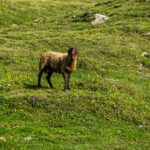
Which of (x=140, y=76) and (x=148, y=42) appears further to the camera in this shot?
(x=148, y=42)

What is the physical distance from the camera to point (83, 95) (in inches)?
699

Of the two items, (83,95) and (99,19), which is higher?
(99,19)

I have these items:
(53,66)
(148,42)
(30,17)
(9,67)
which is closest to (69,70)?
(53,66)

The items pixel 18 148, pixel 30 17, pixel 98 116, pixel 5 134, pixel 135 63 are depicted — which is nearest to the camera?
pixel 18 148

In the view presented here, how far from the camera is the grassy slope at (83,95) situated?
13.3 metres

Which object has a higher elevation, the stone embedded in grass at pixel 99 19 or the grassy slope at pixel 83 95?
the stone embedded in grass at pixel 99 19

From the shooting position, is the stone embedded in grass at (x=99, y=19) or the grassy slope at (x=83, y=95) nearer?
the grassy slope at (x=83, y=95)

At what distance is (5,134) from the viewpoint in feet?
41.0

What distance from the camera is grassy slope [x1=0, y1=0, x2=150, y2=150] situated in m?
13.3

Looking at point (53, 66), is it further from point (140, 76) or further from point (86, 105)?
point (140, 76)

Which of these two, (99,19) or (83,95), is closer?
(83,95)

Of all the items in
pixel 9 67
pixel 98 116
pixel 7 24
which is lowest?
pixel 98 116

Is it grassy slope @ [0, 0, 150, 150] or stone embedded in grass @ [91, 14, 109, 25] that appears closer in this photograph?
grassy slope @ [0, 0, 150, 150]

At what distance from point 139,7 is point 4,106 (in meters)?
39.7
